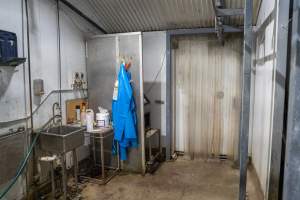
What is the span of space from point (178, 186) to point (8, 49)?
248 centimetres

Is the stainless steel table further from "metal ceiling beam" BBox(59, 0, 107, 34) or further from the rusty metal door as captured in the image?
"metal ceiling beam" BBox(59, 0, 107, 34)

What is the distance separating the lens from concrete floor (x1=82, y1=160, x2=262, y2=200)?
2670 mm

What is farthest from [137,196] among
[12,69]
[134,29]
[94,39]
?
[134,29]

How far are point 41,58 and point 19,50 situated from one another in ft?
1.05

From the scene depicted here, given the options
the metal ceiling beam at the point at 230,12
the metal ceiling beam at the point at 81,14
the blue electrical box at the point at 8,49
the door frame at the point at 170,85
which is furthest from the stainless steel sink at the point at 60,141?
the metal ceiling beam at the point at 230,12

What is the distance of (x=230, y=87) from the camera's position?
11.6 ft

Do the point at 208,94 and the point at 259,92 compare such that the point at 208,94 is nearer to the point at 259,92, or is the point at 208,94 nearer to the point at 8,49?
the point at 259,92

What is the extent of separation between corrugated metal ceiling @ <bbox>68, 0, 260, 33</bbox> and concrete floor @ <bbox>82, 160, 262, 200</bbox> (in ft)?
7.28

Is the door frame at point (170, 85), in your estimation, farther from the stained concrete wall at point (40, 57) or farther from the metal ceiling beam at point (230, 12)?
the stained concrete wall at point (40, 57)

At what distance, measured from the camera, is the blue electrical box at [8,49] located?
2.04 meters

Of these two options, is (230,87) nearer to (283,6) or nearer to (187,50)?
(187,50)

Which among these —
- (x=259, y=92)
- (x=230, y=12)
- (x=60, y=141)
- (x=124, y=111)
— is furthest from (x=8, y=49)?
(x=259, y=92)

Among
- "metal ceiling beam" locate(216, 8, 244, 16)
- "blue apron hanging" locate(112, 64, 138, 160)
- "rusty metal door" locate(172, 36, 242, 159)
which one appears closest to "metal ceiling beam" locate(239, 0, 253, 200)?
"metal ceiling beam" locate(216, 8, 244, 16)

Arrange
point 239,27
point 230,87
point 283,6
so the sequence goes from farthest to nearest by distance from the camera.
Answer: point 230,87 < point 239,27 < point 283,6
